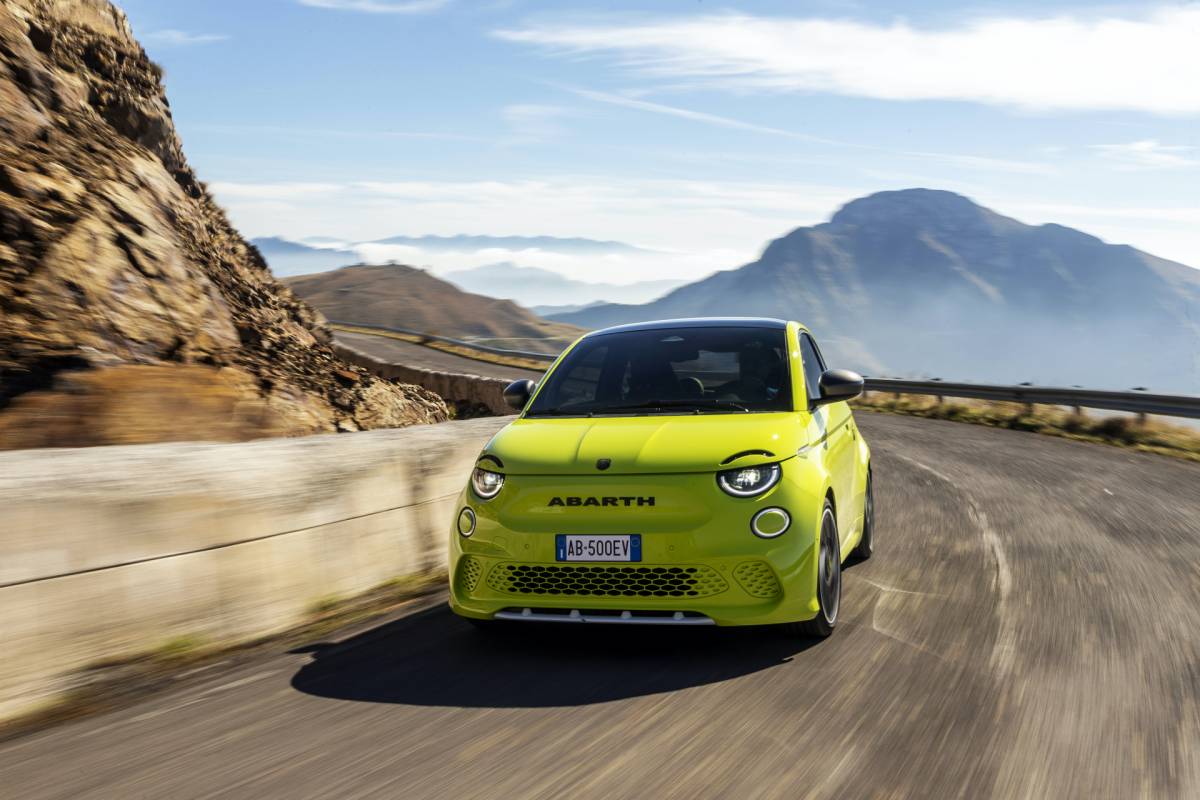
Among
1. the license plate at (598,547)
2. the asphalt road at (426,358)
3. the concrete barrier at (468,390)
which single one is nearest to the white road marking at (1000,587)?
the license plate at (598,547)

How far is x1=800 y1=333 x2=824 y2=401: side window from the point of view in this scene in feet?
21.0

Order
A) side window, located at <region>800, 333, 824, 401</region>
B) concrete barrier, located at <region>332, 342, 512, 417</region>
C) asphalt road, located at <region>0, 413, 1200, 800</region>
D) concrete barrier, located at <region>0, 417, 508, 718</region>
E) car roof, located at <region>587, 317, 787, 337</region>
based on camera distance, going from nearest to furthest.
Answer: asphalt road, located at <region>0, 413, 1200, 800</region>, concrete barrier, located at <region>0, 417, 508, 718</region>, side window, located at <region>800, 333, 824, 401</region>, car roof, located at <region>587, 317, 787, 337</region>, concrete barrier, located at <region>332, 342, 512, 417</region>

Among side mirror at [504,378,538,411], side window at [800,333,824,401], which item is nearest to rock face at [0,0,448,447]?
side mirror at [504,378,538,411]

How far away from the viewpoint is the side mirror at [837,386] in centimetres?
609

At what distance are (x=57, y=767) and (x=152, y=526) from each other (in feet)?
4.32

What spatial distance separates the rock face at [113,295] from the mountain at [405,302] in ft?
244

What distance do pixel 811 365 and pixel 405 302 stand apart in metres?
118

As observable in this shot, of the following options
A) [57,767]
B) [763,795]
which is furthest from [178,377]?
[763,795]

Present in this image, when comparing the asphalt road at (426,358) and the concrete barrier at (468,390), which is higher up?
the concrete barrier at (468,390)

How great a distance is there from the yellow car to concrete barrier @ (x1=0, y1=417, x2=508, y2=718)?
3.38 feet

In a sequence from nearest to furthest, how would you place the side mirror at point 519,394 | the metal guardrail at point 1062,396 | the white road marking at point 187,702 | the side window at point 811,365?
the white road marking at point 187,702
the side window at point 811,365
the side mirror at point 519,394
the metal guardrail at point 1062,396

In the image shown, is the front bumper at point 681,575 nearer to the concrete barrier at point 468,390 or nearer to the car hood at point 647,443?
the car hood at point 647,443

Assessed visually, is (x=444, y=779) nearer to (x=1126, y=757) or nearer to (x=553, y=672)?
(x=553, y=672)

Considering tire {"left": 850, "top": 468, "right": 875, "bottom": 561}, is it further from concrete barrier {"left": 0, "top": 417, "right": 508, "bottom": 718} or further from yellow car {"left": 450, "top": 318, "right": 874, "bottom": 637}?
concrete barrier {"left": 0, "top": 417, "right": 508, "bottom": 718}
